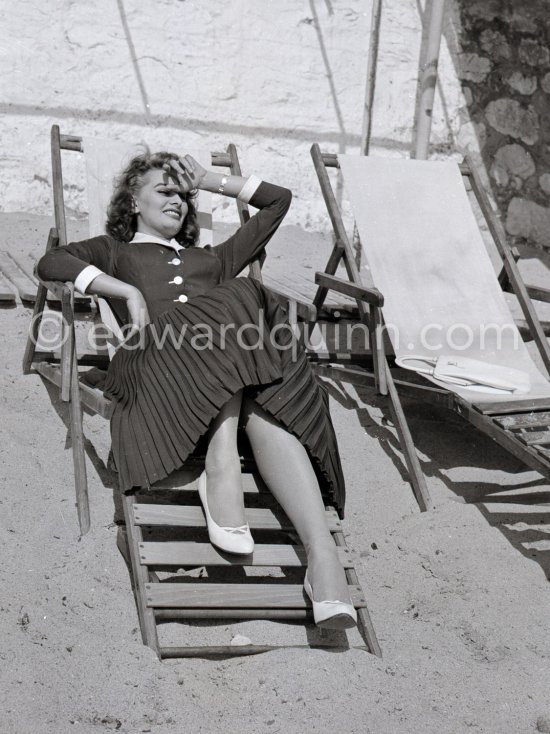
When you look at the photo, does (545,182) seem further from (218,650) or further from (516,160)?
(218,650)

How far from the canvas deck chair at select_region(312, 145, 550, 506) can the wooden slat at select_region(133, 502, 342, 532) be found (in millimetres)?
810

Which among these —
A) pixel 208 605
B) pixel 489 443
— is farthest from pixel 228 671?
pixel 489 443

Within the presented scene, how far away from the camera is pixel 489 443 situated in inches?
158

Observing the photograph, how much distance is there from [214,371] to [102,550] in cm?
66

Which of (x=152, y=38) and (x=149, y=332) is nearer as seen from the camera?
(x=149, y=332)

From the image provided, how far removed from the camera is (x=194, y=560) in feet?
8.83

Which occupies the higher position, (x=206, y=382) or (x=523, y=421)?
(x=206, y=382)

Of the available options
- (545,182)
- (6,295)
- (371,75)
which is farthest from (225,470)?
(545,182)

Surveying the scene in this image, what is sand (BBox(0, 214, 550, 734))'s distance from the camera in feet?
7.39

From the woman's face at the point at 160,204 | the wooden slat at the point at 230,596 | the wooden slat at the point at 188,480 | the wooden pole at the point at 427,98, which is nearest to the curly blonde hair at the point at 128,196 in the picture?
the woman's face at the point at 160,204

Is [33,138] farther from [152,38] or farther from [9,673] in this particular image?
[9,673]

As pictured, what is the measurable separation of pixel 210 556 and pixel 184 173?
1.45m

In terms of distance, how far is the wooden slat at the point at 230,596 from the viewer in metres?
2.57

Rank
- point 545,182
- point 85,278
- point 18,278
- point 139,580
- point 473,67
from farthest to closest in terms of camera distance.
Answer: point 545,182 < point 473,67 < point 18,278 < point 85,278 < point 139,580
